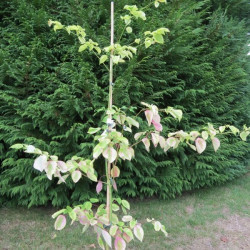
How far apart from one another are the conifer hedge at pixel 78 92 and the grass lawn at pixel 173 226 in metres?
0.21

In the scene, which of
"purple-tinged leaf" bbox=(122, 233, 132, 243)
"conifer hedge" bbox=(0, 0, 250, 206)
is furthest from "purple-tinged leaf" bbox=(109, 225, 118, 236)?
"conifer hedge" bbox=(0, 0, 250, 206)

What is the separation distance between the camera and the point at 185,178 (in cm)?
345

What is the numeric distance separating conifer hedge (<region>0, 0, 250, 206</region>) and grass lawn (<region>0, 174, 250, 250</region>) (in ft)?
0.69

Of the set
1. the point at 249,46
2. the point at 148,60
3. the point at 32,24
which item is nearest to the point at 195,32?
the point at 148,60

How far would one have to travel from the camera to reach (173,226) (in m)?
2.85

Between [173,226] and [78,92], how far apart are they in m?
1.96

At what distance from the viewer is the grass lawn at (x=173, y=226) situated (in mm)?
2489

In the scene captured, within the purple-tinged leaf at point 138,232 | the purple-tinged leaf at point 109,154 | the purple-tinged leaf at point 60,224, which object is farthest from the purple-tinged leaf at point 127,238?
the purple-tinged leaf at point 109,154

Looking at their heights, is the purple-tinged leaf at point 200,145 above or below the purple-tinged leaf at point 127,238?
above

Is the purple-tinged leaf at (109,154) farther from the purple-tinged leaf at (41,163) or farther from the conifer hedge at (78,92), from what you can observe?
the conifer hedge at (78,92)

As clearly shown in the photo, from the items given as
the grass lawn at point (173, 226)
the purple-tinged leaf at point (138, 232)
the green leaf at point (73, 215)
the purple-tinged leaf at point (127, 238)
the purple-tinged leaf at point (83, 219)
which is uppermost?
the green leaf at point (73, 215)

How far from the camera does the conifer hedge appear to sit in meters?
2.70

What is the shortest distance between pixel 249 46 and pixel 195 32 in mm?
1642

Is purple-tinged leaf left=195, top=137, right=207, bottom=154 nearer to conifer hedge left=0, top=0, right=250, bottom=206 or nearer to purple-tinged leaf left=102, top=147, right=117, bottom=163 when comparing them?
purple-tinged leaf left=102, top=147, right=117, bottom=163
